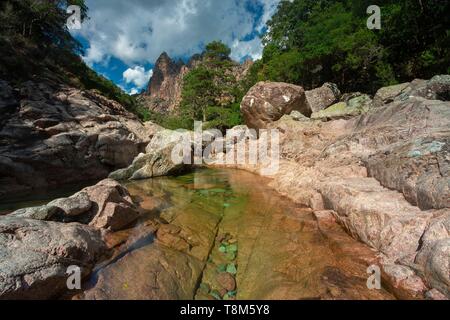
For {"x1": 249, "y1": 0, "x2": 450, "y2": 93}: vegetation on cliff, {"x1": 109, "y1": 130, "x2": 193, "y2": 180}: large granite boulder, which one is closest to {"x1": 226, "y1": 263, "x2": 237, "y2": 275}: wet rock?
{"x1": 109, "y1": 130, "x2": 193, "y2": 180}: large granite boulder

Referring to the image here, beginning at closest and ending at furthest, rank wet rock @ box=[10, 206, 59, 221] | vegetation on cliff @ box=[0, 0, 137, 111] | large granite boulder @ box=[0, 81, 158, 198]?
wet rock @ box=[10, 206, 59, 221] < large granite boulder @ box=[0, 81, 158, 198] < vegetation on cliff @ box=[0, 0, 137, 111]

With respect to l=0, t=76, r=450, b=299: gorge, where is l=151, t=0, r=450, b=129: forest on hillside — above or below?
above

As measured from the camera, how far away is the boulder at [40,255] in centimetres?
236

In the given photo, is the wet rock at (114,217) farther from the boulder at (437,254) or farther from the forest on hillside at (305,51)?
the forest on hillside at (305,51)

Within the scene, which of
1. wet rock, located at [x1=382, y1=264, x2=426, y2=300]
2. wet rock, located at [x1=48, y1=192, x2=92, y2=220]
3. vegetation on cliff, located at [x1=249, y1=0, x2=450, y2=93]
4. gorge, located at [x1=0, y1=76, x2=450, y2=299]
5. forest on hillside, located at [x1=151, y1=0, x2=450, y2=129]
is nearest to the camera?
wet rock, located at [x1=382, y1=264, x2=426, y2=300]

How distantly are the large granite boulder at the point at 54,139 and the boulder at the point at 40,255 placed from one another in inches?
323

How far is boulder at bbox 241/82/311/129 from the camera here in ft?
49.6

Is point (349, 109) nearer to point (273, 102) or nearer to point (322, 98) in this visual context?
point (273, 102)

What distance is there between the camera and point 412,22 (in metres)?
14.6

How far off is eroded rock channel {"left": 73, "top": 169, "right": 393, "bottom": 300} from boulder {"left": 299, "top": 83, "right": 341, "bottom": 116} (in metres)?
12.9

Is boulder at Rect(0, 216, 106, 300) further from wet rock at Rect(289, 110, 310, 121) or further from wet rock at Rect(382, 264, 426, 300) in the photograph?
wet rock at Rect(289, 110, 310, 121)
